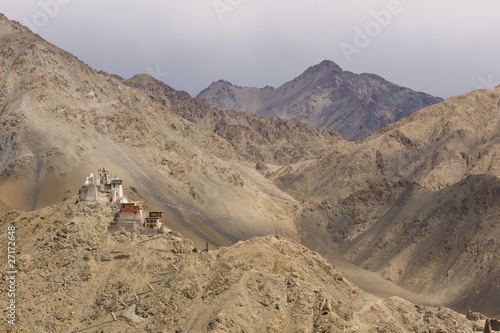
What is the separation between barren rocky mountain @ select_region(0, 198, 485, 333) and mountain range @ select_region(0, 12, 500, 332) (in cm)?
13

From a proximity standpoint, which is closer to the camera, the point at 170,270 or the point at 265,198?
the point at 170,270

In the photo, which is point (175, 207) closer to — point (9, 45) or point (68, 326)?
point (9, 45)

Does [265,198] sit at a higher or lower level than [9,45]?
lower

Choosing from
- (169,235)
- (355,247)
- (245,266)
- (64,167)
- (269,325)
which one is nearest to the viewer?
(269,325)

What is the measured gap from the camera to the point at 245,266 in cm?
5562

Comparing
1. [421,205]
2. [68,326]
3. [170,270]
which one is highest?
[421,205]

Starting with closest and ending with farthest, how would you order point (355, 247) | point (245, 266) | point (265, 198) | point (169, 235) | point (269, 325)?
1. point (269, 325)
2. point (245, 266)
3. point (169, 235)
4. point (355, 247)
5. point (265, 198)

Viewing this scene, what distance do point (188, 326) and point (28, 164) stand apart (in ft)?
337

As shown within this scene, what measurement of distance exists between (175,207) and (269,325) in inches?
4025

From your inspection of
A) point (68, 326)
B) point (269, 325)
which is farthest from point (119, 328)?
point (269, 325)

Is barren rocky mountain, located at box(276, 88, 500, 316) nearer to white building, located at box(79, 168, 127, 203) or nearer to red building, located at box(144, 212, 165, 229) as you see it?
red building, located at box(144, 212, 165, 229)

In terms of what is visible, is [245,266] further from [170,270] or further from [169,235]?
[169,235]

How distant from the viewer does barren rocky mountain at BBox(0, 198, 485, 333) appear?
166 ft

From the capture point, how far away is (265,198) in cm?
18862
